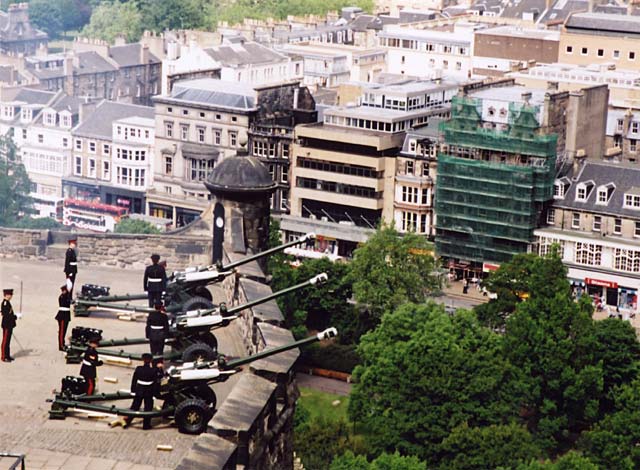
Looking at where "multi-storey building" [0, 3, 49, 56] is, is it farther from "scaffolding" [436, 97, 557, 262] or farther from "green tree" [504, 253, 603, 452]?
"green tree" [504, 253, 603, 452]

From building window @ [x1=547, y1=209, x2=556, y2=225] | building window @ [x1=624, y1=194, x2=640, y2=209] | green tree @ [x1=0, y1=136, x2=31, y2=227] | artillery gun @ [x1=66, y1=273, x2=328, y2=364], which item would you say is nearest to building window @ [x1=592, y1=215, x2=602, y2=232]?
building window @ [x1=624, y1=194, x2=640, y2=209]

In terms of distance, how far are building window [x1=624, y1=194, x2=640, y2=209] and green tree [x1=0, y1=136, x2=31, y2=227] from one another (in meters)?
36.9

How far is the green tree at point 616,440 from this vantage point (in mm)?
69562

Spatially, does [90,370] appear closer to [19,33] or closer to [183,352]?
[183,352]

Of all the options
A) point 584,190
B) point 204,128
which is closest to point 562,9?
point 204,128

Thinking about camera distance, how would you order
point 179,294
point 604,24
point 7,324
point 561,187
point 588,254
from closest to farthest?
point 7,324 < point 179,294 < point 588,254 < point 561,187 < point 604,24

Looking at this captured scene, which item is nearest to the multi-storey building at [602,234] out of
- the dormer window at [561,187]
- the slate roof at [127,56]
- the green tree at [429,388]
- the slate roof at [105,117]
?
the dormer window at [561,187]

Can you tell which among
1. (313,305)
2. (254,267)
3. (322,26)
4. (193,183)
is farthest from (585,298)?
(322,26)

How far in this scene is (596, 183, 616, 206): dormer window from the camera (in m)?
103

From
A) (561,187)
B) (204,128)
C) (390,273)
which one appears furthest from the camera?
(204,128)

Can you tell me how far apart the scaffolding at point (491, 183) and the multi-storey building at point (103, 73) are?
52.3 metres

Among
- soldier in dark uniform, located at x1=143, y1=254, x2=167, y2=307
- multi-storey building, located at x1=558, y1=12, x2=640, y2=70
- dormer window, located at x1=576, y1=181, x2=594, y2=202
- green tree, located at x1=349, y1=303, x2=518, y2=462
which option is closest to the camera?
soldier in dark uniform, located at x1=143, y1=254, x2=167, y2=307

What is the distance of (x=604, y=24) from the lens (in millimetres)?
139500

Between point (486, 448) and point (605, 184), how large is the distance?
125 ft
